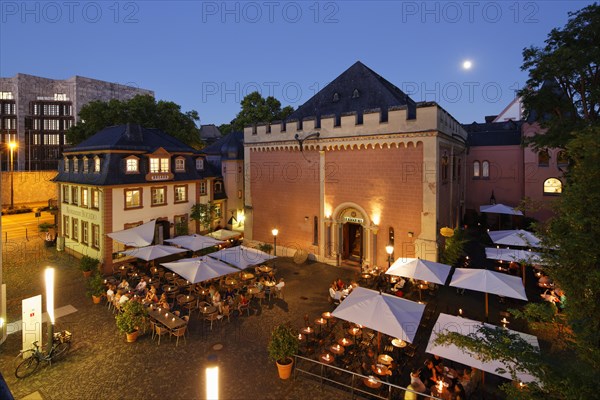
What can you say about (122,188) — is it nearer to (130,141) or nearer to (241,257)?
(130,141)

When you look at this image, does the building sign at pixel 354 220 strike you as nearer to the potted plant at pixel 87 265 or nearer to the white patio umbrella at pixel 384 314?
the white patio umbrella at pixel 384 314

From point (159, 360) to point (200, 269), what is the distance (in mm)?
4569

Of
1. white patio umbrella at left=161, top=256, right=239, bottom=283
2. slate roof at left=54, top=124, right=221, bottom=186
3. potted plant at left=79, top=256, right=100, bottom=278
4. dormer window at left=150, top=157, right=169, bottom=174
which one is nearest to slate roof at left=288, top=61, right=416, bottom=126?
slate roof at left=54, top=124, right=221, bottom=186

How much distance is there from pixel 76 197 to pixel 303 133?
1835 centimetres

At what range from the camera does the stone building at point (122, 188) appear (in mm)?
22344

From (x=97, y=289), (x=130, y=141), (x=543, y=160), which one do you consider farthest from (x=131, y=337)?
(x=543, y=160)

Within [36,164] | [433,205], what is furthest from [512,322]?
[36,164]

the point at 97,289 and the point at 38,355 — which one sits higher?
the point at 97,289

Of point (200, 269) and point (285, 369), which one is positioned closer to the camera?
point (285, 369)

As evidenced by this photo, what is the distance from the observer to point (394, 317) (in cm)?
1043

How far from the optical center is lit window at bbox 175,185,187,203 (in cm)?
2670

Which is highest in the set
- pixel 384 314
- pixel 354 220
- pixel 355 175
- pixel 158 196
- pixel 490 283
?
pixel 355 175

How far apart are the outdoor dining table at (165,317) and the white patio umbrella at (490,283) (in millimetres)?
11662

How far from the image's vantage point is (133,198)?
23.6 metres
